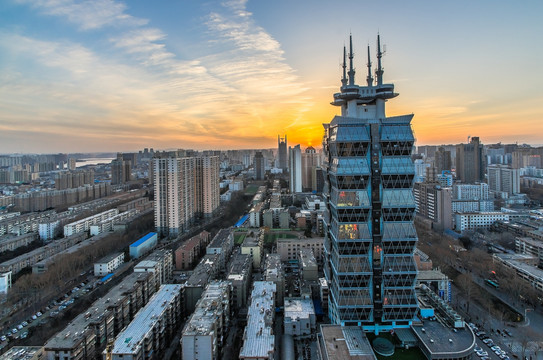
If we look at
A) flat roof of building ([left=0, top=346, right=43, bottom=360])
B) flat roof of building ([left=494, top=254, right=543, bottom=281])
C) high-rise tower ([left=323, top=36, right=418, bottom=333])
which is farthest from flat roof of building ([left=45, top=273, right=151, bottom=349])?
flat roof of building ([left=494, top=254, right=543, bottom=281])

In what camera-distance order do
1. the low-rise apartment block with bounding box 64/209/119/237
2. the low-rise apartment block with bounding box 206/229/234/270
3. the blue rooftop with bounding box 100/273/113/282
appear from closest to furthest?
the blue rooftop with bounding box 100/273/113/282 → the low-rise apartment block with bounding box 206/229/234/270 → the low-rise apartment block with bounding box 64/209/119/237

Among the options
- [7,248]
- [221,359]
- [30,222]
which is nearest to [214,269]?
[221,359]

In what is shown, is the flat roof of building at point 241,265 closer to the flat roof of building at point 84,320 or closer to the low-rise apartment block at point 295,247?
the low-rise apartment block at point 295,247

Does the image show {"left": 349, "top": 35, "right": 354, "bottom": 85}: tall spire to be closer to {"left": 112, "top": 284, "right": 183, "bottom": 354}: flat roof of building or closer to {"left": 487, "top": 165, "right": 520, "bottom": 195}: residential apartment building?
{"left": 112, "top": 284, "right": 183, "bottom": 354}: flat roof of building

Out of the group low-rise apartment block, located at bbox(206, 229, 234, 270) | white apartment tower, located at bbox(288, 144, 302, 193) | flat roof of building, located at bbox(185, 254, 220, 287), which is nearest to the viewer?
flat roof of building, located at bbox(185, 254, 220, 287)

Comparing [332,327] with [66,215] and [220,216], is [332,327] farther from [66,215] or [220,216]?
[66,215]

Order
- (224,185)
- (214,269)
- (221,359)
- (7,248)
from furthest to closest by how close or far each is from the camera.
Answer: (224,185)
(7,248)
(214,269)
(221,359)

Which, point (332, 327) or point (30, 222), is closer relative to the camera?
point (332, 327)
